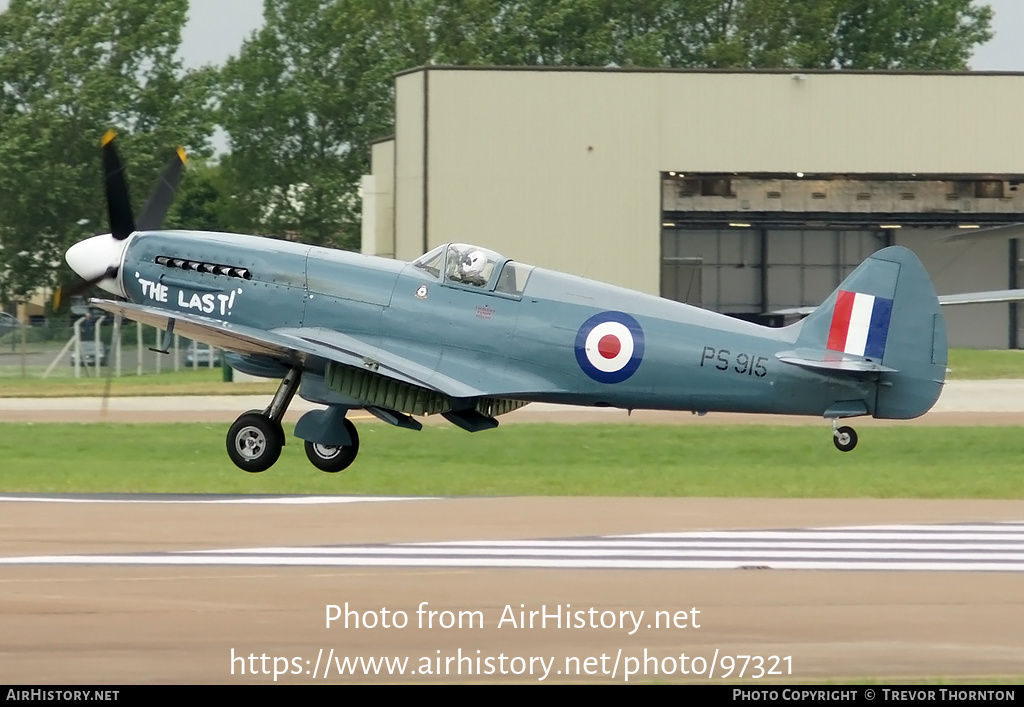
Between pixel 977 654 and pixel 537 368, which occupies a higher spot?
pixel 537 368

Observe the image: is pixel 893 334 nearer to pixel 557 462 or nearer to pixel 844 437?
pixel 844 437

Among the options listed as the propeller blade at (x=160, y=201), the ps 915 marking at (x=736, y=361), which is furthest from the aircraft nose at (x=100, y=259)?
the ps 915 marking at (x=736, y=361)

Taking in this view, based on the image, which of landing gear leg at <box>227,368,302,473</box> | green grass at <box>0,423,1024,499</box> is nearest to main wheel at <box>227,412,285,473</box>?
landing gear leg at <box>227,368,302,473</box>

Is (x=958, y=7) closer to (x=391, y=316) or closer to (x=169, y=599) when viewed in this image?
(x=391, y=316)

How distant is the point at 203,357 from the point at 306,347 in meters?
34.6

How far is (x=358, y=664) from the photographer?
865 centimetres

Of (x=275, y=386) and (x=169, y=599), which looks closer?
(x=169, y=599)

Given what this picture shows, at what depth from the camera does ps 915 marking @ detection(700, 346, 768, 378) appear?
16.2 metres

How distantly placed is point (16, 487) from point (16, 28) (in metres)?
49.9

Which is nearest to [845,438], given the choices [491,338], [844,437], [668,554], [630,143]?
[844,437]

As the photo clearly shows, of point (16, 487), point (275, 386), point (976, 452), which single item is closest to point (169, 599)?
point (16, 487)

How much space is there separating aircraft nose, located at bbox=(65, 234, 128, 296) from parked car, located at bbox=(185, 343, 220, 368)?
30229 millimetres

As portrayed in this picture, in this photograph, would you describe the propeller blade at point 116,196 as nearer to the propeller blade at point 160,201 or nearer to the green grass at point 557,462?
the propeller blade at point 160,201

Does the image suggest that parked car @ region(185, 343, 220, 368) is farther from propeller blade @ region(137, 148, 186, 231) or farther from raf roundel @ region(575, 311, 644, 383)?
raf roundel @ region(575, 311, 644, 383)
